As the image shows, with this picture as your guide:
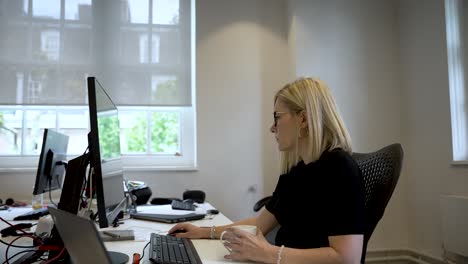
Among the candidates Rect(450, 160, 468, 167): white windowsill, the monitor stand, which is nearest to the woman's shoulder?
the monitor stand

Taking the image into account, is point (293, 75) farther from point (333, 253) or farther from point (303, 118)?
point (333, 253)

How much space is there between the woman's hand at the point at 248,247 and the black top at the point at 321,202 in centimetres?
17

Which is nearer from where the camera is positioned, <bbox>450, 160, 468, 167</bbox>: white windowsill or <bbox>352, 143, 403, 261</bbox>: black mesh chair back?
<bbox>352, 143, 403, 261</bbox>: black mesh chair back

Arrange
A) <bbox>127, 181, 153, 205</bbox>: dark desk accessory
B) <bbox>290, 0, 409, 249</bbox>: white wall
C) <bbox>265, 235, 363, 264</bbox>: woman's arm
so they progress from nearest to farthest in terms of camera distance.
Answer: <bbox>265, 235, 363, 264</bbox>: woman's arm → <bbox>127, 181, 153, 205</bbox>: dark desk accessory → <bbox>290, 0, 409, 249</bbox>: white wall

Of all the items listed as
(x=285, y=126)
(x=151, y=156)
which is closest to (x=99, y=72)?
(x=151, y=156)

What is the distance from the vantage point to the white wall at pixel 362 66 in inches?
130

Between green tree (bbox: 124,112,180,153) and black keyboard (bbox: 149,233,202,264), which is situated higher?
green tree (bbox: 124,112,180,153)

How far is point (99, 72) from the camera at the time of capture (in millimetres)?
3234

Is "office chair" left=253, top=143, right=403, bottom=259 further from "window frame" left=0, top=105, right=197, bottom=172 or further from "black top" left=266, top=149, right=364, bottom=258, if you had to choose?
"window frame" left=0, top=105, right=197, bottom=172

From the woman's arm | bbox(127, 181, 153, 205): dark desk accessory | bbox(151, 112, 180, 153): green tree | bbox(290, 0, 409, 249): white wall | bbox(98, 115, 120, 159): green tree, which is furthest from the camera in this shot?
bbox(151, 112, 180, 153): green tree

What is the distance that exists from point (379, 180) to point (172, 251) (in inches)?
27.2

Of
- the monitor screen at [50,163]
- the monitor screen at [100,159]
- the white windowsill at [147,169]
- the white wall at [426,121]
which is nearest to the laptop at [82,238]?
the monitor screen at [100,159]

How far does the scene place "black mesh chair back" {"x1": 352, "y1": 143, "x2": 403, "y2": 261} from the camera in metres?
1.19

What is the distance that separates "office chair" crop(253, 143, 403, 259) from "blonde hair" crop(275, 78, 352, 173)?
0.46 feet
